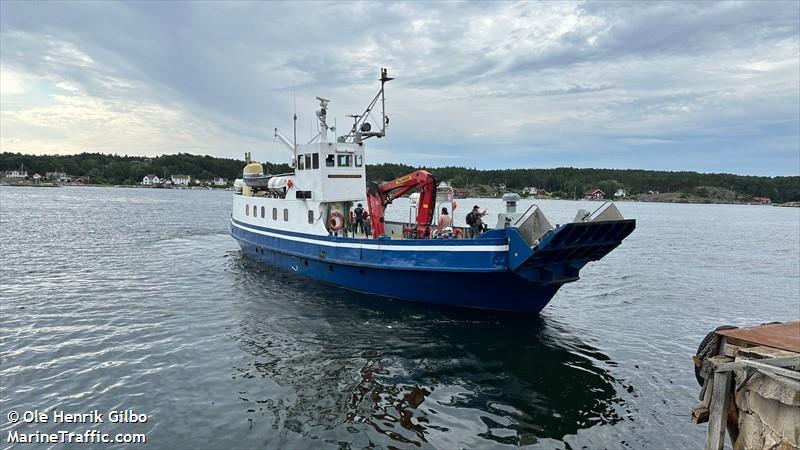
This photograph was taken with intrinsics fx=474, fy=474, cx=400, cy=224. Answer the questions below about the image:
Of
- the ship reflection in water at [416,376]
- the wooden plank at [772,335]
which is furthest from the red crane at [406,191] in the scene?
the wooden plank at [772,335]

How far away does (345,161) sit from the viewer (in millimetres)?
18906

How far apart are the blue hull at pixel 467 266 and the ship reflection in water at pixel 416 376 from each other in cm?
60

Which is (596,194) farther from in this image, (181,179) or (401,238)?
(181,179)

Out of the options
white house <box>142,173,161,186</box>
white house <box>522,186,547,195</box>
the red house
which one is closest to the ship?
the red house

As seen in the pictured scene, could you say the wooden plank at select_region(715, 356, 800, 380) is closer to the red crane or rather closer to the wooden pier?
the wooden pier

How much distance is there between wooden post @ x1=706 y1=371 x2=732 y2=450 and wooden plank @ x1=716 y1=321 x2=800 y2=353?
0.60 metres

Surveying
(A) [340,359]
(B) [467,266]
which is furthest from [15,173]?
(B) [467,266]

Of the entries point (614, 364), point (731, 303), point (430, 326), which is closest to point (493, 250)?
point (430, 326)

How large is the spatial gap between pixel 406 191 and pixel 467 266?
16.4 ft

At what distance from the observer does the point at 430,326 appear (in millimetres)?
13930

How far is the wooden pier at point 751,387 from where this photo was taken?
5074mm

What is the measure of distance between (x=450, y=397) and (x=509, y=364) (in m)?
2.39

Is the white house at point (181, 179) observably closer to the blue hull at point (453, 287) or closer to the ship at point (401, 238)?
the ship at point (401, 238)

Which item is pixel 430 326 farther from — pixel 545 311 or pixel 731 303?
pixel 731 303
